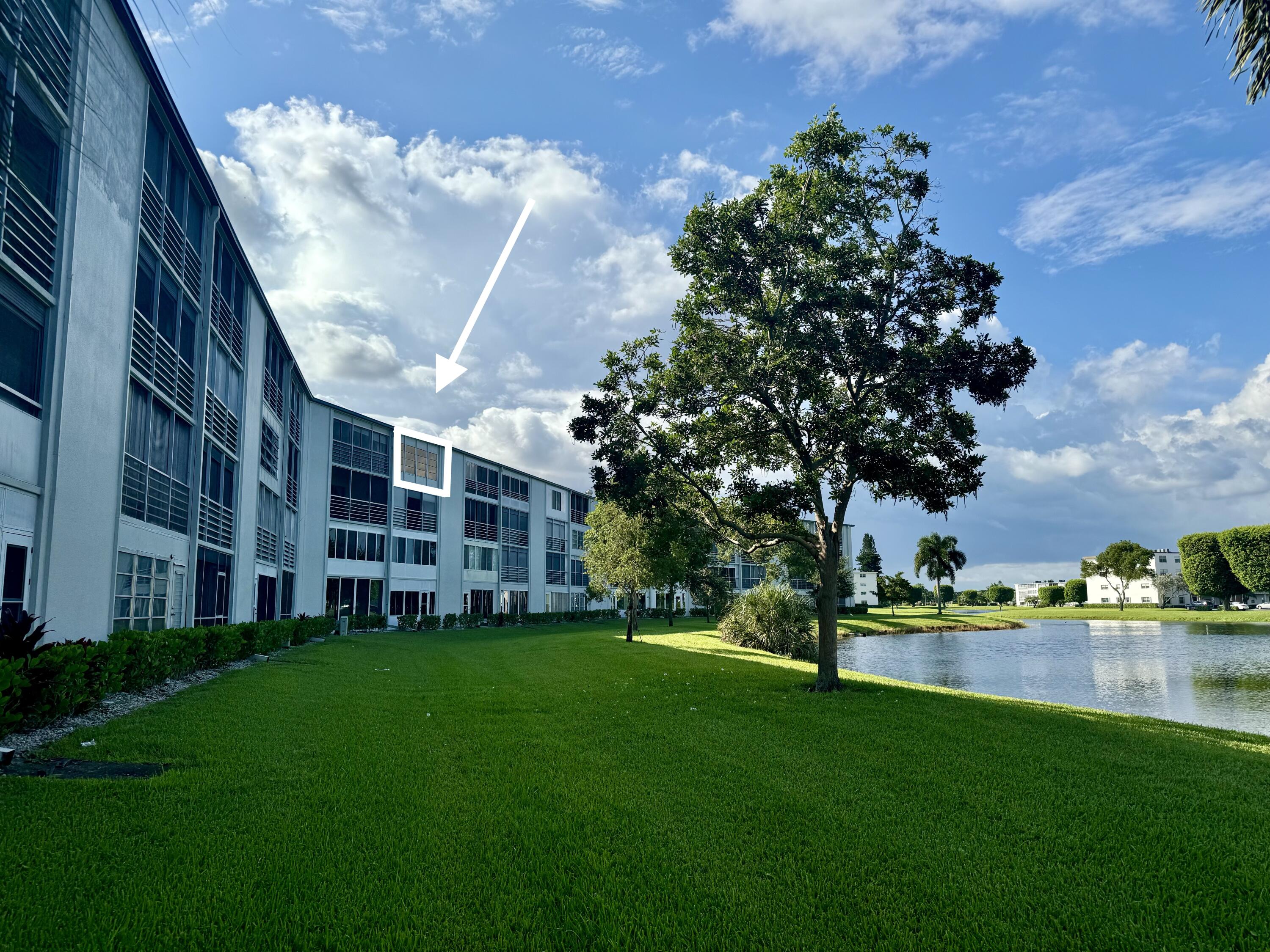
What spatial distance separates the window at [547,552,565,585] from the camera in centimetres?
5847

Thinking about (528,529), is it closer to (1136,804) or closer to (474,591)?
(474,591)

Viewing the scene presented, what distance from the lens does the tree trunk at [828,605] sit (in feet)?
48.6

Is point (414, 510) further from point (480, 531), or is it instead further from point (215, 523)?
point (215, 523)

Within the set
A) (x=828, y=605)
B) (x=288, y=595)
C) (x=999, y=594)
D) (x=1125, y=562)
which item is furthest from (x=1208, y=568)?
(x=288, y=595)

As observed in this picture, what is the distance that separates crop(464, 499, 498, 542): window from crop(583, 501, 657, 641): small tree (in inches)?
583

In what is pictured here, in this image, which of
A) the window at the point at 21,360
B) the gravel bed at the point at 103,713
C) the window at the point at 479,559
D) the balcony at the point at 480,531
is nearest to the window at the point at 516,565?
the window at the point at 479,559

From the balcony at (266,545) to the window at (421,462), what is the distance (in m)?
13.0

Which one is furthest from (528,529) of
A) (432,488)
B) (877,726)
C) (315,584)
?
(877,726)

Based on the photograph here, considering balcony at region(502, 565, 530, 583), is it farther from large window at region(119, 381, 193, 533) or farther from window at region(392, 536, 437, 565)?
large window at region(119, 381, 193, 533)

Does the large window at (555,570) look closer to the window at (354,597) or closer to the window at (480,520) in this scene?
the window at (480,520)

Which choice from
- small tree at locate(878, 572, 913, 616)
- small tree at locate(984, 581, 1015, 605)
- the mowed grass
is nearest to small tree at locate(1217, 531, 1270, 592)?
the mowed grass

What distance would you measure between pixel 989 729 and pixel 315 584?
107 feet

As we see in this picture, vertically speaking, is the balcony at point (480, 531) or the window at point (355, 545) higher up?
the balcony at point (480, 531)

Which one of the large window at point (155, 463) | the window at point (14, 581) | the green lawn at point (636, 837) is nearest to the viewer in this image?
the green lawn at point (636, 837)
